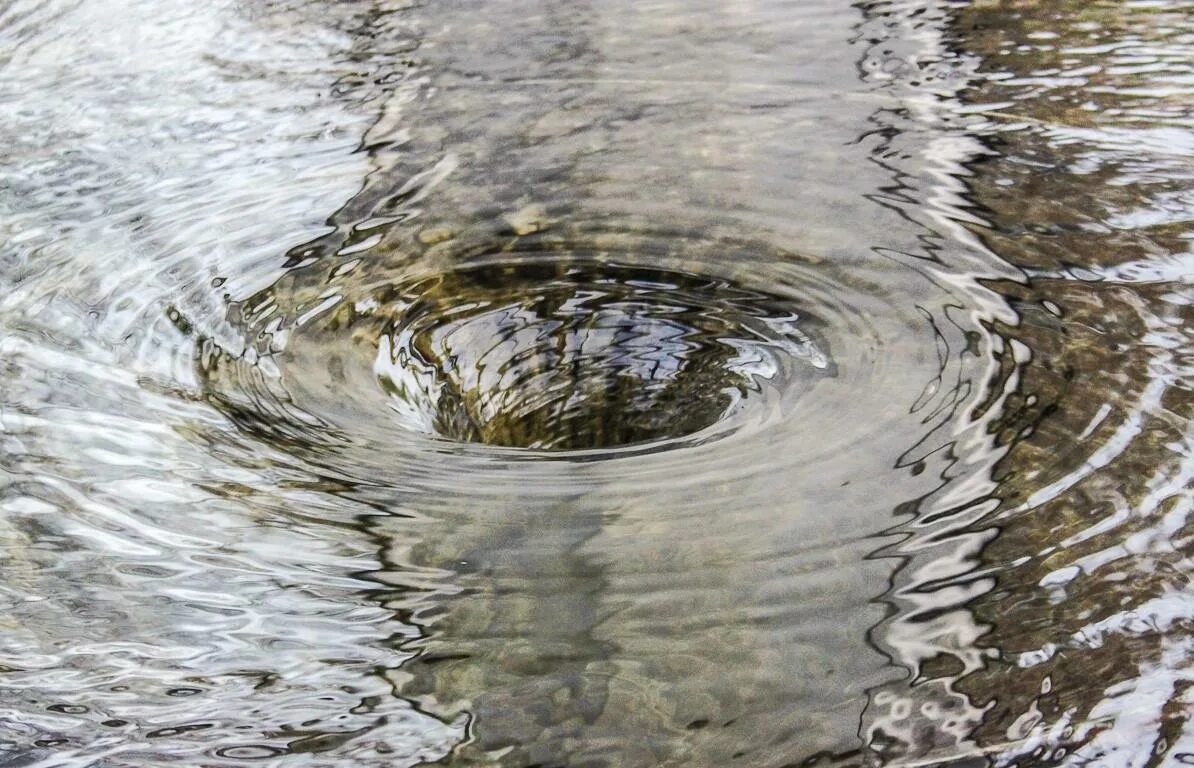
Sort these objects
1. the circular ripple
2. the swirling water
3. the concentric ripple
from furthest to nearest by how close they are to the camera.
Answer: the concentric ripple → the circular ripple → the swirling water

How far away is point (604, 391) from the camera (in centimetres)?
193

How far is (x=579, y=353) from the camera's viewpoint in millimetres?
1986

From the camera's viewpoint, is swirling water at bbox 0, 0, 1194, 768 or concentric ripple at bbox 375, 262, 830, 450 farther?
concentric ripple at bbox 375, 262, 830, 450

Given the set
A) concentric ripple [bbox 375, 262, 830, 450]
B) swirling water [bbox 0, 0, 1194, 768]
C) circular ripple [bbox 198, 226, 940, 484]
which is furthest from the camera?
concentric ripple [bbox 375, 262, 830, 450]

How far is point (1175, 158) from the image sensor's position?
2.17 meters

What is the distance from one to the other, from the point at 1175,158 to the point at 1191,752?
1.44 metres

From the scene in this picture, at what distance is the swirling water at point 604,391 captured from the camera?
115 cm

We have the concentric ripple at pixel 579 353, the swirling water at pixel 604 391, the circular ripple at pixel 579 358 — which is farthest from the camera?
the concentric ripple at pixel 579 353

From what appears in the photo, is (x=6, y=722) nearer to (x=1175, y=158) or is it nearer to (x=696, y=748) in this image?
(x=696, y=748)

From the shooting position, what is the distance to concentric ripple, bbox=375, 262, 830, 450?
183 centimetres

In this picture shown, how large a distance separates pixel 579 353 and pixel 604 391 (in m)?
0.09

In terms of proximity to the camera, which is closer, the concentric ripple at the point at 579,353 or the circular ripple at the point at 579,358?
the circular ripple at the point at 579,358

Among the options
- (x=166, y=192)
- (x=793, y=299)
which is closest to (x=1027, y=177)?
(x=793, y=299)

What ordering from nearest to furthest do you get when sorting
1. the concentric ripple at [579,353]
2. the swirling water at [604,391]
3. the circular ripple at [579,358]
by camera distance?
the swirling water at [604,391]
the circular ripple at [579,358]
the concentric ripple at [579,353]
